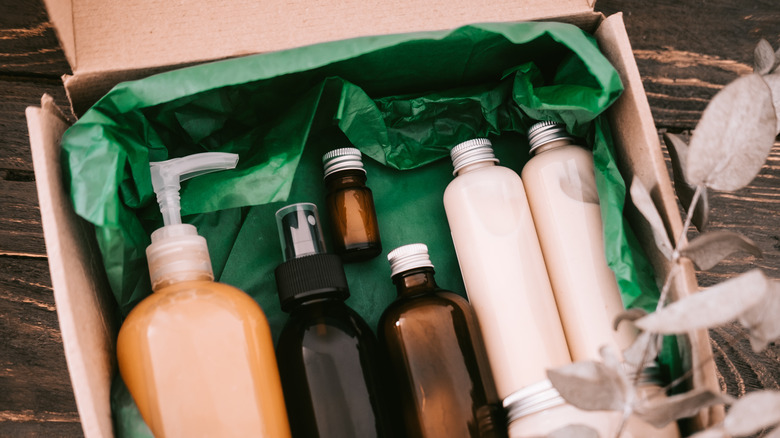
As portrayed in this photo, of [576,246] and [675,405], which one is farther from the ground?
[576,246]

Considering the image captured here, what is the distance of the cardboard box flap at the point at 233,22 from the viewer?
597mm

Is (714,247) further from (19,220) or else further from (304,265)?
(19,220)

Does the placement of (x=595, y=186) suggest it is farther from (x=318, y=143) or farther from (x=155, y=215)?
(x=155, y=215)

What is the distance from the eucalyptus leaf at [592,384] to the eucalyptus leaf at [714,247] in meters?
0.15

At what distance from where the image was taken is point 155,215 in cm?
65

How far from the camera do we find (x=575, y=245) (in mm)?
625

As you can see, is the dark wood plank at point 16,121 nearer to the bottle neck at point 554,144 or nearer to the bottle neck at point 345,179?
the bottle neck at point 345,179

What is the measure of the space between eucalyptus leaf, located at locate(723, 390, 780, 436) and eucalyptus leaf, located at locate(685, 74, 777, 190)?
0.54 feet

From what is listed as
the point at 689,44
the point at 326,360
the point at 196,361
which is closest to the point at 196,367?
the point at 196,361

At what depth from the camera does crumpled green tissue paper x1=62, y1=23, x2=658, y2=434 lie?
0.59m

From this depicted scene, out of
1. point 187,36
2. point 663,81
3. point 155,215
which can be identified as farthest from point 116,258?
point 663,81

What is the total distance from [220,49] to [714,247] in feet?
1.56

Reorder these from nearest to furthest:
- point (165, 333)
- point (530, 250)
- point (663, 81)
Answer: point (165, 333) < point (530, 250) < point (663, 81)

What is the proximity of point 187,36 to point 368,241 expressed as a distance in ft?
0.90
